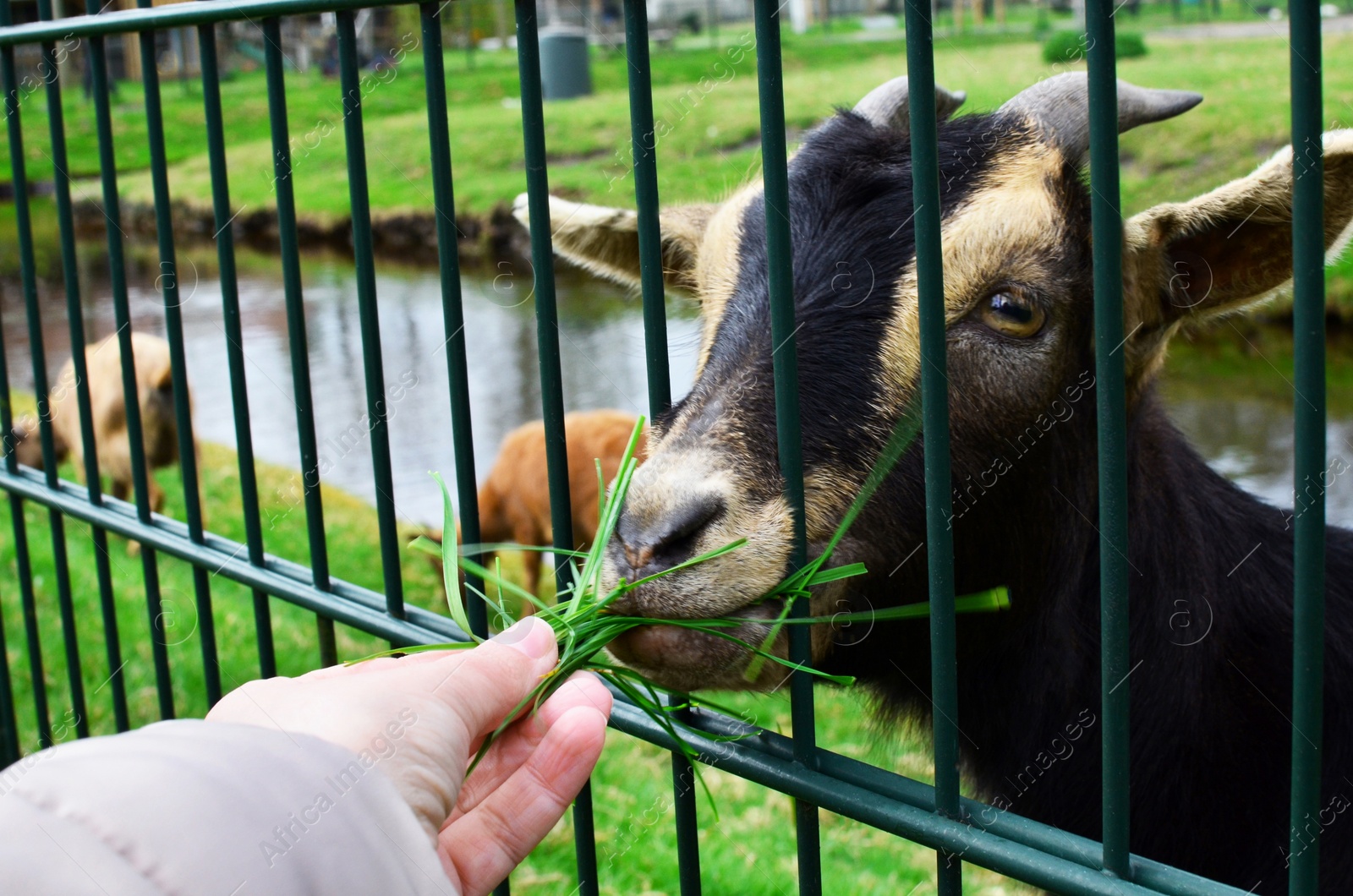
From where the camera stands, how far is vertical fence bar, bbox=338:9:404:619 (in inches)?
91.9

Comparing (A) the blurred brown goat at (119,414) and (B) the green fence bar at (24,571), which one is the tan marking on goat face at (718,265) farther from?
(A) the blurred brown goat at (119,414)

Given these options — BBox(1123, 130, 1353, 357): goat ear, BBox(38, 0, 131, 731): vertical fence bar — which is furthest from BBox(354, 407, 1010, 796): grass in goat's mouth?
BBox(38, 0, 131, 731): vertical fence bar

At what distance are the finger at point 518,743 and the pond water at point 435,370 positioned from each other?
2646 mm

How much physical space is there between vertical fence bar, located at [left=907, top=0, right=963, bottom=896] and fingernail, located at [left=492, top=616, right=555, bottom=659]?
0.53 meters

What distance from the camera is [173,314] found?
9.43 ft

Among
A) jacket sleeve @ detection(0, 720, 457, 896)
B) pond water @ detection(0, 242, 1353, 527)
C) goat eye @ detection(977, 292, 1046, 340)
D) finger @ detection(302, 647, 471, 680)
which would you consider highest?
goat eye @ detection(977, 292, 1046, 340)

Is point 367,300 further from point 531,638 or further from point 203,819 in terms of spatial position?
point 203,819

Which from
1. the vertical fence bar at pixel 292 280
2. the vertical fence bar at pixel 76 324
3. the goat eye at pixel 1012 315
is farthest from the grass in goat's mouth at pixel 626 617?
the vertical fence bar at pixel 76 324

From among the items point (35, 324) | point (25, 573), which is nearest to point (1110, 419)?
point (35, 324)

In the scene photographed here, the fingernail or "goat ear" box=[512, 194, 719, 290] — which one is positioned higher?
"goat ear" box=[512, 194, 719, 290]

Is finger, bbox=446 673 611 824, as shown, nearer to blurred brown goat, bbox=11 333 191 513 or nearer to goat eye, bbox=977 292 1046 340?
goat eye, bbox=977 292 1046 340

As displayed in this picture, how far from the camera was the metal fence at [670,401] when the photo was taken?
4.59 ft

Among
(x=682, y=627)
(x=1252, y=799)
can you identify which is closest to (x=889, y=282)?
(x=682, y=627)

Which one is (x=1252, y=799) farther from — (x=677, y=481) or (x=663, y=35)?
(x=663, y=35)
